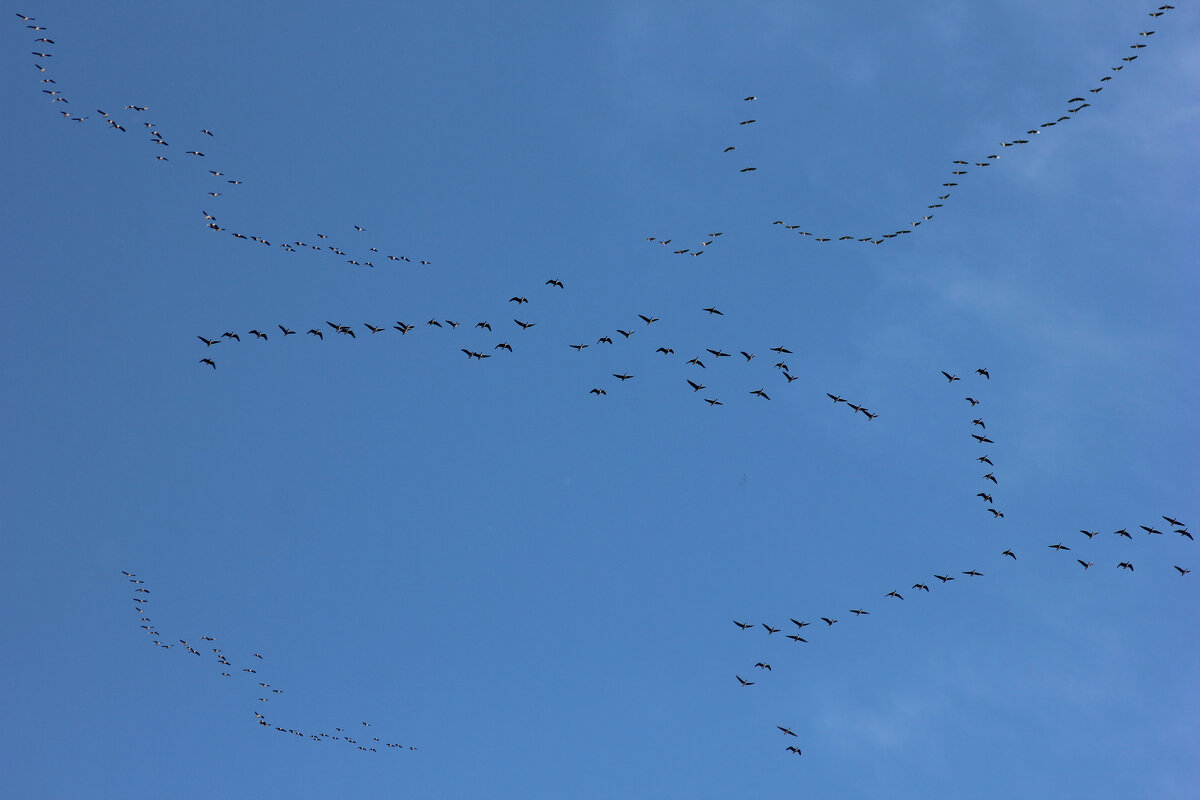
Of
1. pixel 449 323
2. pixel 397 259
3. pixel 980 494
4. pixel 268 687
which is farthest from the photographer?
pixel 268 687

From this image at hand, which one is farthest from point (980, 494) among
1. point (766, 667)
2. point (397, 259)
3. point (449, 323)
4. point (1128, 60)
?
point (397, 259)

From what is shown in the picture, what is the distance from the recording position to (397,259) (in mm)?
105062

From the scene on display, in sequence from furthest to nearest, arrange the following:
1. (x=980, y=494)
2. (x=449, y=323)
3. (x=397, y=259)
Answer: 1. (x=397, y=259)
2. (x=980, y=494)
3. (x=449, y=323)

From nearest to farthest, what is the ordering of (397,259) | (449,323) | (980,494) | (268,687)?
(449,323) → (980,494) → (397,259) → (268,687)

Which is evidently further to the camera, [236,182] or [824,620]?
[236,182]

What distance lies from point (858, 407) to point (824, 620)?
19597mm

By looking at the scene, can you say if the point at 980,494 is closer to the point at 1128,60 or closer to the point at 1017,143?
the point at 1017,143

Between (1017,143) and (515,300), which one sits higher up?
(1017,143)

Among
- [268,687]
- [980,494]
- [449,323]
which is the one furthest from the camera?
[268,687]

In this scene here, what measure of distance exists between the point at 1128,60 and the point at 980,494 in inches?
1466

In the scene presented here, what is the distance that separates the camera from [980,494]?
97688 millimetres

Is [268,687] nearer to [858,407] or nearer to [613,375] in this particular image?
[613,375]

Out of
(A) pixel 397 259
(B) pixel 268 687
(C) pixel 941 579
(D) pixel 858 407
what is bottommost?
(B) pixel 268 687

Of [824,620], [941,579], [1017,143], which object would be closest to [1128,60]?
[1017,143]
